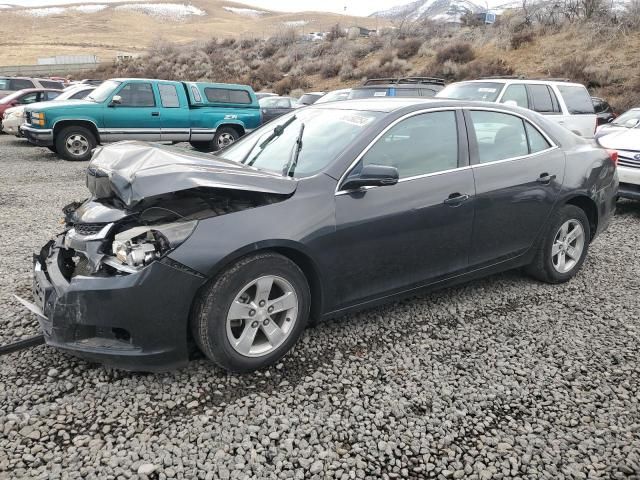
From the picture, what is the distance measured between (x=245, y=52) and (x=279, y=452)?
42428mm

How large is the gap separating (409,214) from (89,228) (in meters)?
2.04

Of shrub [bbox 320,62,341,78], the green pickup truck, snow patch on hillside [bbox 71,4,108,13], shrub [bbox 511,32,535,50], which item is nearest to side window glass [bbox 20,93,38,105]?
the green pickup truck

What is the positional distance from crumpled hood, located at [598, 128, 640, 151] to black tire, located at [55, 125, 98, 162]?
10282mm

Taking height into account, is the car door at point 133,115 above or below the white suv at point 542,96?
below

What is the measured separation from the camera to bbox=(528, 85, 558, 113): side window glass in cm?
948

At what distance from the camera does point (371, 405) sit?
9.50 feet

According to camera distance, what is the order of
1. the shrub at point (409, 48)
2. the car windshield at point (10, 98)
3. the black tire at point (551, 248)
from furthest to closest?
1. the shrub at point (409, 48)
2. the car windshield at point (10, 98)
3. the black tire at point (551, 248)

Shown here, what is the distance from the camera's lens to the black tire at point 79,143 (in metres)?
11.5

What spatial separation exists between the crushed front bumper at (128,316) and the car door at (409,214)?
3.33 feet

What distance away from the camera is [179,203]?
3088 mm

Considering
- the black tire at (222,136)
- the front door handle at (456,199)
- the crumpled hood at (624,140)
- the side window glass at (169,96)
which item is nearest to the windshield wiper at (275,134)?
the front door handle at (456,199)

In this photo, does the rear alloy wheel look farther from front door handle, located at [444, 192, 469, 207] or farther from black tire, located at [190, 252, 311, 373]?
black tire, located at [190, 252, 311, 373]

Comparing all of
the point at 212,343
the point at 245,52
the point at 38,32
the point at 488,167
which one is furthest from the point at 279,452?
the point at 38,32

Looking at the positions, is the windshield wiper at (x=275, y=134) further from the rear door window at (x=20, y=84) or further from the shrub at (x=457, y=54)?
the shrub at (x=457, y=54)
